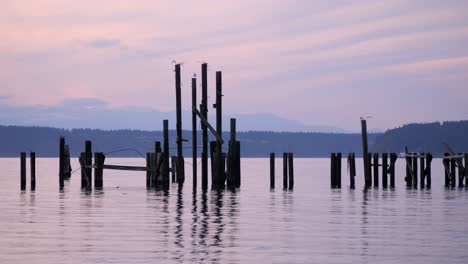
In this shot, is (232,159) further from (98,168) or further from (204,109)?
(98,168)

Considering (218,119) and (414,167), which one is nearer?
(218,119)

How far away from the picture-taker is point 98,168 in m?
50.1

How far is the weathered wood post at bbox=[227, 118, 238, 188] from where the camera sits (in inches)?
1829

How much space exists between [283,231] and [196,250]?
17.9 ft

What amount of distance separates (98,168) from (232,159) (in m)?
7.06

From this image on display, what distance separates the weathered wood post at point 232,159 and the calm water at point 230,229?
1706 millimetres

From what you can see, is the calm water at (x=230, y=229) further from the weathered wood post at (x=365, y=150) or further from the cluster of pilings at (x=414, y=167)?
the cluster of pilings at (x=414, y=167)

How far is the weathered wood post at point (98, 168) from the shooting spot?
49156mm

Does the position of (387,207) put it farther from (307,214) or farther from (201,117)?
(201,117)

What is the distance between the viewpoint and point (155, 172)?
4959 cm

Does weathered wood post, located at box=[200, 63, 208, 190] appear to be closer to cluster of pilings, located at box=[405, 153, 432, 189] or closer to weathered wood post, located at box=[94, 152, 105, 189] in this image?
weathered wood post, located at box=[94, 152, 105, 189]

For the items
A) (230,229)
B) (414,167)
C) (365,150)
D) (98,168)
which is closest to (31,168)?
(98,168)

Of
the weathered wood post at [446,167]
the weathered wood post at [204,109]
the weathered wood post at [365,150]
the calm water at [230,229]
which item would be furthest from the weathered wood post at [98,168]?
the weathered wood post at [446,167]

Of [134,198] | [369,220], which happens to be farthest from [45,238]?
[134,198]
